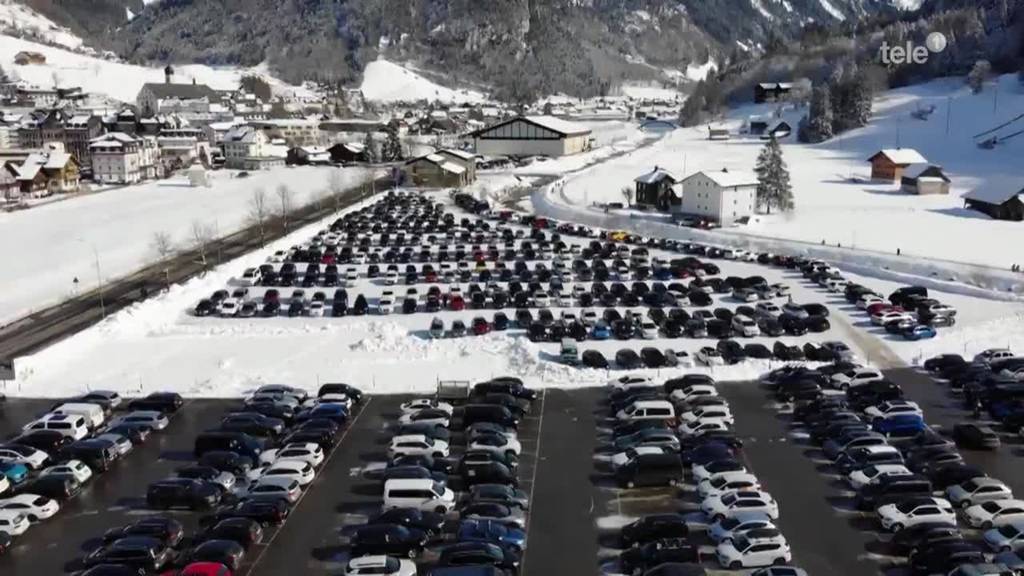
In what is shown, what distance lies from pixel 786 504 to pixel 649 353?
678 centimetres

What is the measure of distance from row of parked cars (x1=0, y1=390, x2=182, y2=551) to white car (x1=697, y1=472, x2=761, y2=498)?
32.5ft

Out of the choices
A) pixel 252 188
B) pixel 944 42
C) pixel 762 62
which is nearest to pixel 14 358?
pixel 252 188

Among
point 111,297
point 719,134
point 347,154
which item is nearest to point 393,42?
point 719,134

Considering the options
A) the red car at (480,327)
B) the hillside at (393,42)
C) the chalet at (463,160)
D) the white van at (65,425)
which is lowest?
the white van at (65,425)

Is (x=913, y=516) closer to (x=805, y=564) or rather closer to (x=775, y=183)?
(x=805, y=564)

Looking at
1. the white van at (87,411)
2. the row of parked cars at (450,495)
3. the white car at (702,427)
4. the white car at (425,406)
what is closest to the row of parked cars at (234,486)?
the white car at (425,406)

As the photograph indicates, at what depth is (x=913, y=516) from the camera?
470 inches

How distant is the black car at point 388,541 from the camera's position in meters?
11.5

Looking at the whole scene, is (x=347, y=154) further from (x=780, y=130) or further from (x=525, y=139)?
(x=780, y=130)

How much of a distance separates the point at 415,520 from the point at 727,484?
4.77 metres

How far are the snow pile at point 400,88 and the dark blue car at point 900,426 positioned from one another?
136m

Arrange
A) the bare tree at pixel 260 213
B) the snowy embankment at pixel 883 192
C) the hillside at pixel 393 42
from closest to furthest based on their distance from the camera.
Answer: the snowy embankment at pixel 883 192 → the bare tree at pixel 260 213 → the hillside at pixel 393 42

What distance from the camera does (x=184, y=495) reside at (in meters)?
13.0

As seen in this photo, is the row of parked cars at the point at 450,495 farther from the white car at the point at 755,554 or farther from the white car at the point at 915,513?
the white car at the point at 915,513
